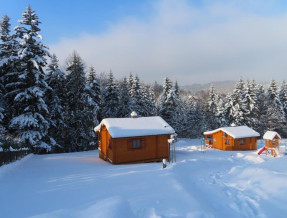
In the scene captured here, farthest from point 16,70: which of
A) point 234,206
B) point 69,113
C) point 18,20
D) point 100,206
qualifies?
point 234,206

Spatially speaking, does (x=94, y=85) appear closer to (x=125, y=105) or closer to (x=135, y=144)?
(x=125, y=105)

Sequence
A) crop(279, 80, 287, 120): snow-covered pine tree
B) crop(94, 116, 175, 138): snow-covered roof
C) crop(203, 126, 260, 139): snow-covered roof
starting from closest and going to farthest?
crop(94, 116, 175, 138): snow-covered roof < crop(203, 126, 260, 139): snow-covered roof < crop(279, 80, 287, 120): snow-covered pine tree

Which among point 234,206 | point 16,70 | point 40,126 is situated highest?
point 16,70

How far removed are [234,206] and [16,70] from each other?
79.9 ft

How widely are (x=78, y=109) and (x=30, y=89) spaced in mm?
9348

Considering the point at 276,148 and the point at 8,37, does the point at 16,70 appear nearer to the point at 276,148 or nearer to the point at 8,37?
the point at 8,37

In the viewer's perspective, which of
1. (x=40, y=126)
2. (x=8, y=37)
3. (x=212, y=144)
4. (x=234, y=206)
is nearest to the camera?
(x=234, y=206)

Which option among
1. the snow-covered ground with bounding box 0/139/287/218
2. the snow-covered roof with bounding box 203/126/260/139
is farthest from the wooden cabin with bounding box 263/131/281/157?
the snow-covered ground with bounding box 0/139/287/218

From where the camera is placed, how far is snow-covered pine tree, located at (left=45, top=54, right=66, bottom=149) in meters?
25.9

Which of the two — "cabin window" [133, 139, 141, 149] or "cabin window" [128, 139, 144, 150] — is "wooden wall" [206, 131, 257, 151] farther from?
"cabin window" [133, 139, 141, 149]

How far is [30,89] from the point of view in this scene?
802 inches

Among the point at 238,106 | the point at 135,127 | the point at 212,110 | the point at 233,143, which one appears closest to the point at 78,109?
the point at 135,127

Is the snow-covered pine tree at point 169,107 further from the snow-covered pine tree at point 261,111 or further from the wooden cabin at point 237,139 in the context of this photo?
the snow-covered pine tree at point 261,111

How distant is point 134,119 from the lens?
20.9 metres
